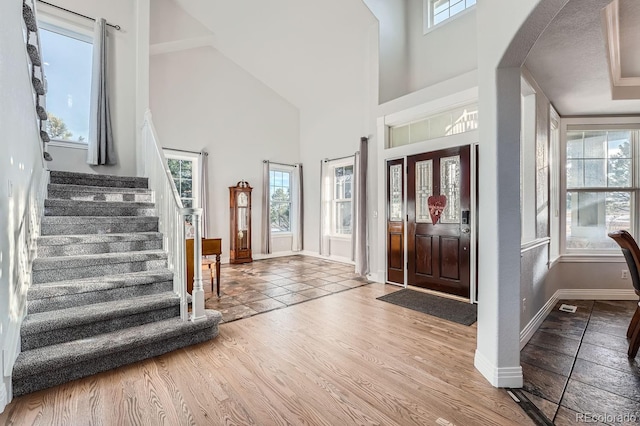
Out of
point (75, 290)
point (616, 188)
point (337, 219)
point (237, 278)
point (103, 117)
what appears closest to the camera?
point (75, 290)

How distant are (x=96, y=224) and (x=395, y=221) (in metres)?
3.79

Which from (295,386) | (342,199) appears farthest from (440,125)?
(295,386)

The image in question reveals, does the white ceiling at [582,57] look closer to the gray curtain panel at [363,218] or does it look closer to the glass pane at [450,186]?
the glass pane at [450,186]

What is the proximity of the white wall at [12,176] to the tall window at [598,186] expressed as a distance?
5.45 metres

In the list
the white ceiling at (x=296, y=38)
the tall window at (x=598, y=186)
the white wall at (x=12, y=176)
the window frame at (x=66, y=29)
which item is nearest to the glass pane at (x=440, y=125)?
the tall window at (x=598, y=186)

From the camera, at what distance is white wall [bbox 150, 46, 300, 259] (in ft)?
18.2

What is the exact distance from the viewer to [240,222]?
20.3 ft

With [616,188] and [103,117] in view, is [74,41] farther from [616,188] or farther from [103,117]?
[616,188]

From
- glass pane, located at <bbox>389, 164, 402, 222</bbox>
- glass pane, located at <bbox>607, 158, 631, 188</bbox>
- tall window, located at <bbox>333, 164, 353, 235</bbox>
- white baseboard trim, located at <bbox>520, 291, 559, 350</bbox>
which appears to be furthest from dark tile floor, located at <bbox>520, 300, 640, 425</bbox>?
tall window, located at <bbox>333, 164, 353, 235</bbox>

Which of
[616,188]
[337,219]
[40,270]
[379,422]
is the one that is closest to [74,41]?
[40,270]

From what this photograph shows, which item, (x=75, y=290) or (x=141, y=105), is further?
(x=141, y=105)

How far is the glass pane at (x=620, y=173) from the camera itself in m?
3.76

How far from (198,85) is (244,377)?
5.70m

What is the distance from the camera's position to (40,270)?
7.89 feet
